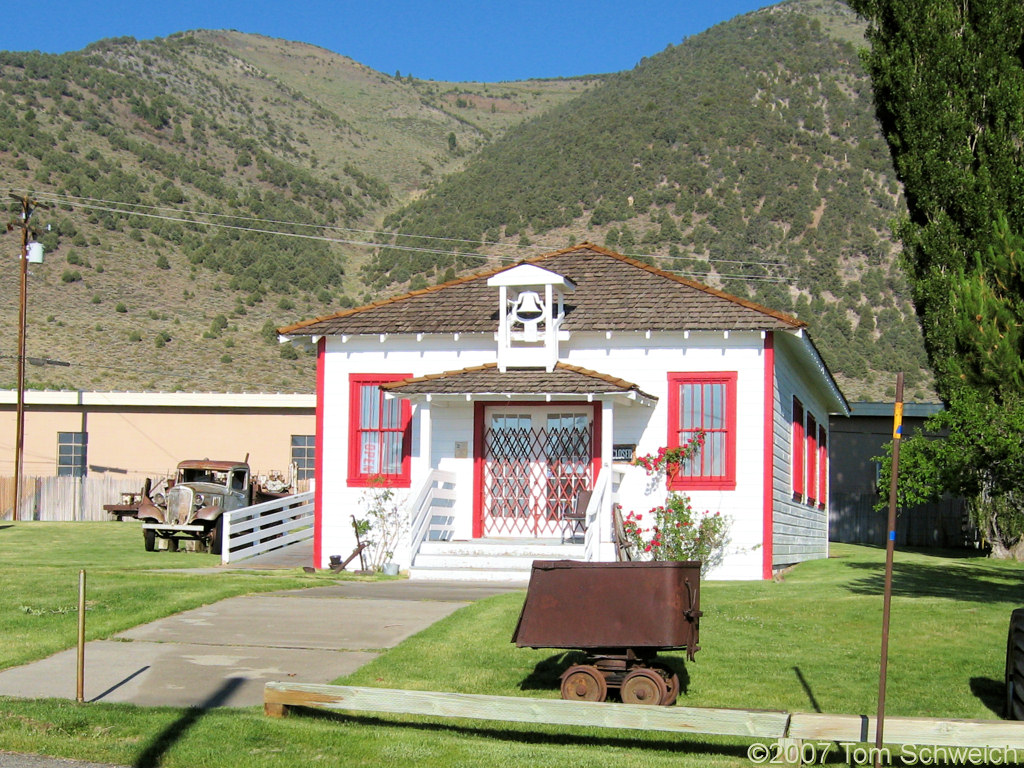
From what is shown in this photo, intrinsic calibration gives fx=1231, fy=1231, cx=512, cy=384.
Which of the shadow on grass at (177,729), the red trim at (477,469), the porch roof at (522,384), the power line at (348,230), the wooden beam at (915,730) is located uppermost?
the power line at (348,230)

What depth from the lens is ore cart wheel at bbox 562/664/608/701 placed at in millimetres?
9328

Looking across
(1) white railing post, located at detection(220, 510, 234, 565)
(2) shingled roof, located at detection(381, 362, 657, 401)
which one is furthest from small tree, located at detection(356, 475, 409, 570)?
(1) white railing post, located at detection(220, 510, 234, 565)

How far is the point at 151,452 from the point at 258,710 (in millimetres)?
27692

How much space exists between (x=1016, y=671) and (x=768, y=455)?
34.6 ft

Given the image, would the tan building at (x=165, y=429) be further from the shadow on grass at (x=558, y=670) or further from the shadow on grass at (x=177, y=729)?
the shadow on grass at (x=177, y=729)

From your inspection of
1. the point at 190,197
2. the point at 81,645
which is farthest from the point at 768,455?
the point at 190,197

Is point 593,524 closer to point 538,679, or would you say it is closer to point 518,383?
point 518,383

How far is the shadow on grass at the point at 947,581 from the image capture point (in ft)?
52.6

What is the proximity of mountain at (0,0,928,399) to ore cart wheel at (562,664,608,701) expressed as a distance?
42.0 metres

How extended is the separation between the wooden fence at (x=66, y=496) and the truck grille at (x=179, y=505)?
37.0ft

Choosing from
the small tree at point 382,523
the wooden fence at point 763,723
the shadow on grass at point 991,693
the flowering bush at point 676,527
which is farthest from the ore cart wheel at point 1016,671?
the small tree at point 382,523

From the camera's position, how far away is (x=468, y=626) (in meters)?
12.8

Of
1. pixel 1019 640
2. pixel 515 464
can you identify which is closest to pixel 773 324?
pixel 515 464

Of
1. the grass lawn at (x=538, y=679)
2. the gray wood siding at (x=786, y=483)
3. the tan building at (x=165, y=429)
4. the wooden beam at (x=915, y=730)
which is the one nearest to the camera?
the wooden beam at (x=915, y=730)
